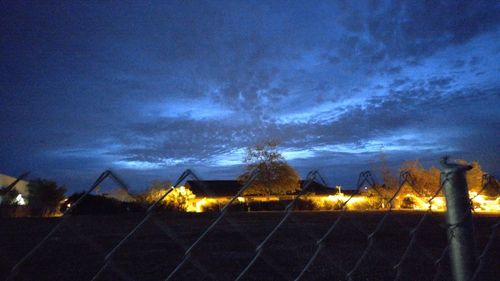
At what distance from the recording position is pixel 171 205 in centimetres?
3170

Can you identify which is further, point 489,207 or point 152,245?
point 489,207

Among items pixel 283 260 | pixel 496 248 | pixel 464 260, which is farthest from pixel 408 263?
pixel 464 260

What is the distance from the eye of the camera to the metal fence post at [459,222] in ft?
6.15

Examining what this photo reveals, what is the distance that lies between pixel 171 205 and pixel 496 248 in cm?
2680

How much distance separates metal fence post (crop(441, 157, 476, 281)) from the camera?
1.87 metres

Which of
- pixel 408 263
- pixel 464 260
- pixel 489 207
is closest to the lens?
pixel 464 260

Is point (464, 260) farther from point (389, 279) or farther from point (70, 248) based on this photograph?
point (70, 248)

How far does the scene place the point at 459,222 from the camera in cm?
188

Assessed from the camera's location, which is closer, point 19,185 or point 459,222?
point 459,222

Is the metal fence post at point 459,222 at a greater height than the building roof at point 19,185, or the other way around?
the building roof at point 19,185

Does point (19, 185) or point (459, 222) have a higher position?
point (19, 185)

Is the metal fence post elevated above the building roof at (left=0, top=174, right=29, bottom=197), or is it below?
below

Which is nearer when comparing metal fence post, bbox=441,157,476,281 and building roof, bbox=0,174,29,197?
building roof, bbox=0,174,29,197

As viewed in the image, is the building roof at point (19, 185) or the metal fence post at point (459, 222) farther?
the metal fence post at point (459, 222)
